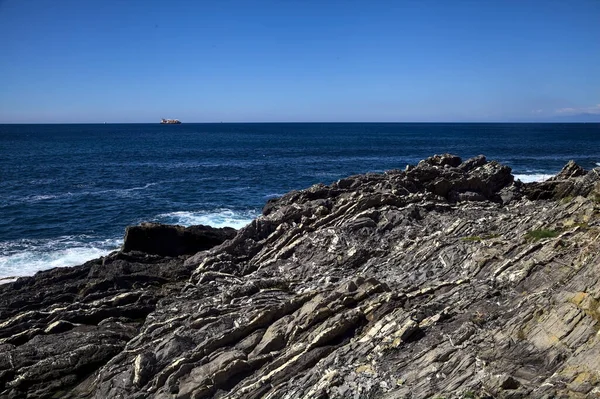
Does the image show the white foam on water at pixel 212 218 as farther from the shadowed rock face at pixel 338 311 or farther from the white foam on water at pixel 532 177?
the white foam on water at pixel 532 177

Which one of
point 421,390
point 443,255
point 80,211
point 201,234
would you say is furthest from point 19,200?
point 421,390

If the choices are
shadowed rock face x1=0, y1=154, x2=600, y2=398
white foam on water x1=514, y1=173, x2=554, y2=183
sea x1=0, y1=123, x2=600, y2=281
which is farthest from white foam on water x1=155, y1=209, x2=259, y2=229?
white foam on water x1=514, y1=173, x2=554, y2=183

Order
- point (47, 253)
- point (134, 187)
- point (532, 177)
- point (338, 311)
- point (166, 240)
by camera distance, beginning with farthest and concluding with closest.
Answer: point (532, 177)
point (134, 187)
point (47, 253)
point (166, 240)
point (338, 311)

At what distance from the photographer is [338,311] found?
20.5m

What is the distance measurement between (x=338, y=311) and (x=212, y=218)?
34.8 m

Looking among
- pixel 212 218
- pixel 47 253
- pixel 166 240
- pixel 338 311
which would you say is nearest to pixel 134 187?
pixel 212 218

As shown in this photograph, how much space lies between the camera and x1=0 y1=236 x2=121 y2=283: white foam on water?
3669 centimetres

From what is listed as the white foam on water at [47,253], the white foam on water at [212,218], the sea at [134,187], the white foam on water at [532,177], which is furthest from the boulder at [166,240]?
the white foam on water at [532,177]

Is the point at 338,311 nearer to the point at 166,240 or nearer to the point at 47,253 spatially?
the point at 166,240

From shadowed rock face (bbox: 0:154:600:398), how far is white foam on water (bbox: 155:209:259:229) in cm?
1830

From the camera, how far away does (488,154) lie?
377 feet

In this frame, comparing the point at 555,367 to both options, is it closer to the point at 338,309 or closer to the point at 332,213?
the point at 338,309

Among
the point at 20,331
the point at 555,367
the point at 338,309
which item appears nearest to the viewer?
the point at 555,367

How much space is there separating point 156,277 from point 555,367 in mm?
22521
